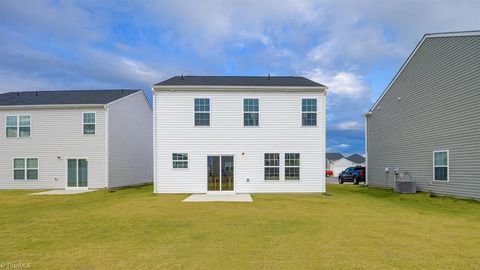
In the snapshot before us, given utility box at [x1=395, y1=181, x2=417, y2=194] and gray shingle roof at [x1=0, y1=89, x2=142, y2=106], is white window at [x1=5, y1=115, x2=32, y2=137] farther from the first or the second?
utility box at [x1=395, y1=181, x2=417, y2=194]

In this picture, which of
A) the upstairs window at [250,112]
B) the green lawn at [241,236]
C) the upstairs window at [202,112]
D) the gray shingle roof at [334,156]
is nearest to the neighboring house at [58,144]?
the upstairs window at [202,112]

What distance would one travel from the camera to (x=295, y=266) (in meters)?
6.09

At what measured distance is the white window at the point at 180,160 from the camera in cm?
1862

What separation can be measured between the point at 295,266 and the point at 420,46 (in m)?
17.6

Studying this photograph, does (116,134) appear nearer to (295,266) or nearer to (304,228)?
(304,228)

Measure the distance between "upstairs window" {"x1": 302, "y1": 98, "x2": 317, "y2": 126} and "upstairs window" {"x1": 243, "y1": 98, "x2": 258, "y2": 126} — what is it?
2.61 metres

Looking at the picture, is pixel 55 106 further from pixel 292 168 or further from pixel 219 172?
pixel 292 168

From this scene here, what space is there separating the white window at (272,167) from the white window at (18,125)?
15.8 metres

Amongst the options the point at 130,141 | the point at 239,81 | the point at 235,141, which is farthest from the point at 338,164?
the point at 235,141

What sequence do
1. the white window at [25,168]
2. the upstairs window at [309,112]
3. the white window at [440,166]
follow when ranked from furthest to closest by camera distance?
1. the white window at [25,168]
2. the upstairs window at [309,112]
3. the white window at [440,166]

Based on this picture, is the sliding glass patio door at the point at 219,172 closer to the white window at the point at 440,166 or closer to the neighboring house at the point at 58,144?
the neighboring house at the point at 58,144

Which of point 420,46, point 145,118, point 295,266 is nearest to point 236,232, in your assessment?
point 295,266

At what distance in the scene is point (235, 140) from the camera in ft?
61.7

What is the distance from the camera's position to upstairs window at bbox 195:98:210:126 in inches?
741
